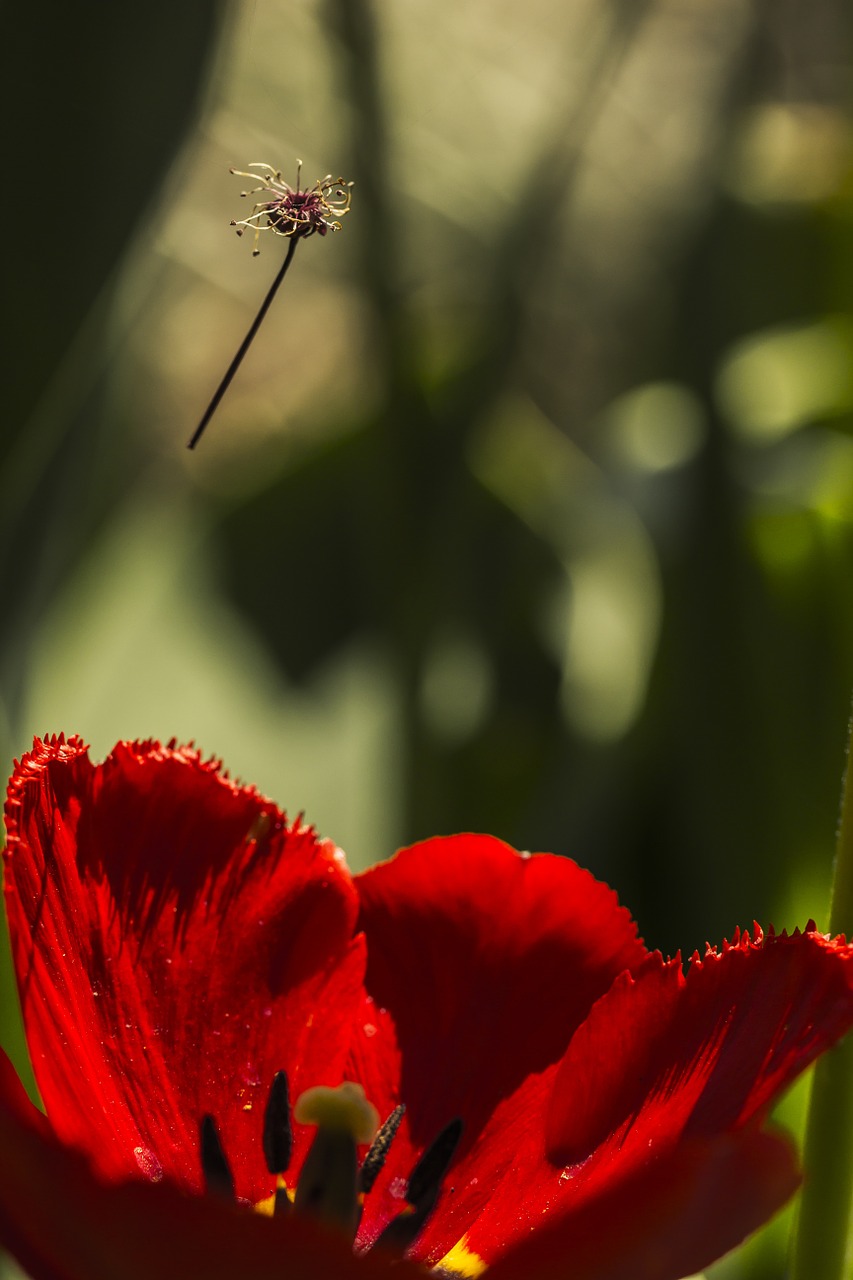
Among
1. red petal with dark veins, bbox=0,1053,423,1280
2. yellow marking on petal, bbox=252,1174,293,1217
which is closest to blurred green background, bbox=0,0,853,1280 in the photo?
yellow marking on petal, bbox=252,1174,293,1217

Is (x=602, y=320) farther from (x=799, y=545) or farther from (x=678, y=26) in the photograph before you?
(x=799, y=545)

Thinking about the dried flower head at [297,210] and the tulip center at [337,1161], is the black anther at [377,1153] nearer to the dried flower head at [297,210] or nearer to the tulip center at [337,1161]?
the tulip center at [337,1161]

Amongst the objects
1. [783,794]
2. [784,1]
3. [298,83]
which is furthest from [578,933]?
[784,1]

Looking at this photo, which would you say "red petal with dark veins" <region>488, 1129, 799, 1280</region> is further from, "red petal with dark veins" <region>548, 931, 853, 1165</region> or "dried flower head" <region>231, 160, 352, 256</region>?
"dried flower head" <region>231, 160, 352, 256</region>

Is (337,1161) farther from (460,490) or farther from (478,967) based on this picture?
(460,490)

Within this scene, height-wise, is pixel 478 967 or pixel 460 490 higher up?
pixel 460 490

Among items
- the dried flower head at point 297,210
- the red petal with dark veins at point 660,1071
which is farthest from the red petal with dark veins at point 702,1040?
the dried flower head at point 297,210

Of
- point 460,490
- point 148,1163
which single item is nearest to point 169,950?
point 148,1163
